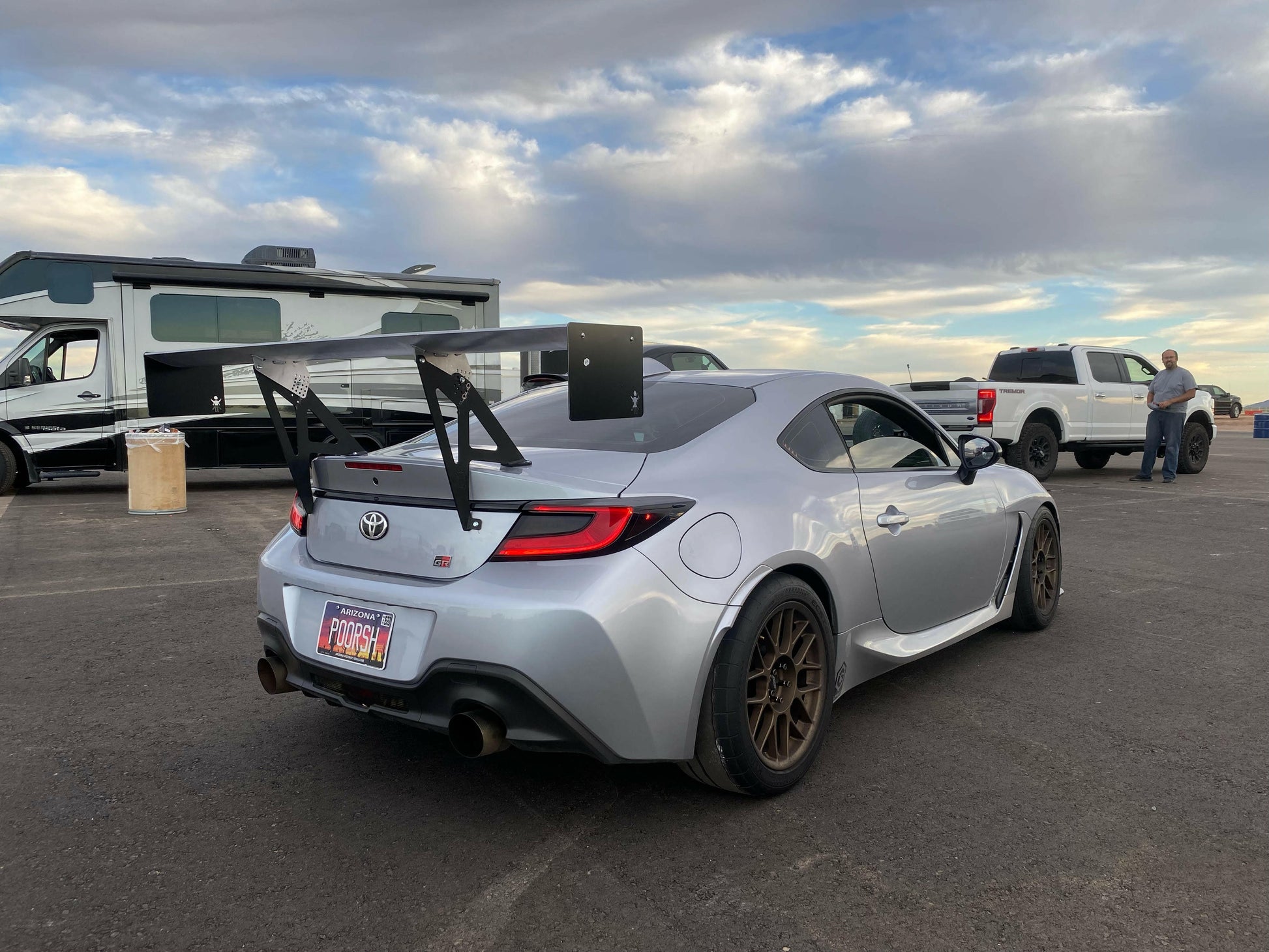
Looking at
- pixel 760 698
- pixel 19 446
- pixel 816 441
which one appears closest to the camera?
pixel 760 698

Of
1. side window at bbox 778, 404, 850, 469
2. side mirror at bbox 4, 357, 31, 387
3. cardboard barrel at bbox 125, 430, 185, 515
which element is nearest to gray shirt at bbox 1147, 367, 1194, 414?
side window at bbox 778, 404, 850, 469

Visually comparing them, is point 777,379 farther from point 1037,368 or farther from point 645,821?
point 1037,368

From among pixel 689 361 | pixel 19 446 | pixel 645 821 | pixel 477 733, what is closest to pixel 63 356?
pixel 19 446

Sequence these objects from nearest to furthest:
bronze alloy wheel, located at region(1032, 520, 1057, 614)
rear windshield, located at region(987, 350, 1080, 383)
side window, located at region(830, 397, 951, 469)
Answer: side window, located at region(830, 397, 951, 469)
bronze alloy wheel, located at region(1032, 520, 1057, 614)
rear windshield, located at region(987, 350, 1080, 383)

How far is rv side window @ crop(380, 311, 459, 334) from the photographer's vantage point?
14805 mm

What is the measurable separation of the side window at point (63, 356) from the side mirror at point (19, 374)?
2 cm

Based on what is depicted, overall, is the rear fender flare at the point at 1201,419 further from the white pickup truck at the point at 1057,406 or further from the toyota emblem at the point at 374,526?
the toyota emblem at the point at 374,526

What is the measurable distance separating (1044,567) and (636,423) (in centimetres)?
298

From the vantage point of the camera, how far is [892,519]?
3885mm

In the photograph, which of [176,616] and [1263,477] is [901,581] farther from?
[1263,477]

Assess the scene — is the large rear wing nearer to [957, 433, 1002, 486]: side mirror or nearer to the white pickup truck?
[957, 433, 1002, 486]: side mirror

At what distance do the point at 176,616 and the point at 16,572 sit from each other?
7.82 ft

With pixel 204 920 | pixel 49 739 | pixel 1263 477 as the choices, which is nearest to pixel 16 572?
pixel 49 739

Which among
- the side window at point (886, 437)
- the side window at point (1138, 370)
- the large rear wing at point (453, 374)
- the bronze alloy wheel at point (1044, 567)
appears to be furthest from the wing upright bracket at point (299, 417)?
the side window at point (1138, 370)
